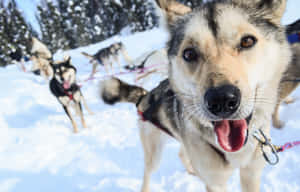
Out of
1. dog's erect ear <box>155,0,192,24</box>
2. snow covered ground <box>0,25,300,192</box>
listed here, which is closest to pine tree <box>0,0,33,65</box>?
snow covered ground <box>0,25,300,192</box>

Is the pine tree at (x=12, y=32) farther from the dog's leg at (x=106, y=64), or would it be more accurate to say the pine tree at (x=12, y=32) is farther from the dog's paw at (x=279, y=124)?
the dog's paw at (x=279, y=124)

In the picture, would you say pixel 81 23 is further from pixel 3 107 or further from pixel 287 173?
pixel 287 173

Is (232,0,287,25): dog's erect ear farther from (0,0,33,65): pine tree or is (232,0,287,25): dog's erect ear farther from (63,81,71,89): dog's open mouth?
(0,0,33,65): pine tree

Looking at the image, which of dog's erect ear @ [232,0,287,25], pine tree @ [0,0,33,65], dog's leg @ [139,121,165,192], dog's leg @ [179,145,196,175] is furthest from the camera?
pine tree @ [0,0,33,65]

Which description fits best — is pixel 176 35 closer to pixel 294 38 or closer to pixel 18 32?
pixel 294 38

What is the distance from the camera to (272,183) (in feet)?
5.94

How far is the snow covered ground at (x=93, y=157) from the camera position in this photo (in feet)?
6.75

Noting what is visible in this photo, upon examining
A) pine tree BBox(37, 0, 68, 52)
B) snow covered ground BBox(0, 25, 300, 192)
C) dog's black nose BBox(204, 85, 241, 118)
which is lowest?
pine tree BBox(37, 0, 68, 52)

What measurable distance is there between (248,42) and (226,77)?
11.8 inches

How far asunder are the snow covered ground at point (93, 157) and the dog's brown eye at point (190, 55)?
0.41m

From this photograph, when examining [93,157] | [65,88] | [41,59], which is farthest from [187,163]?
[41,59]

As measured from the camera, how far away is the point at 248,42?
104 centimetres

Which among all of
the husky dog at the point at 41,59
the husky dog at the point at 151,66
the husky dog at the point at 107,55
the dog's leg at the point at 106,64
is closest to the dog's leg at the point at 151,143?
the husky dog at the point at 151,66

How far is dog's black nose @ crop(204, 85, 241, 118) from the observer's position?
0.84 metres
